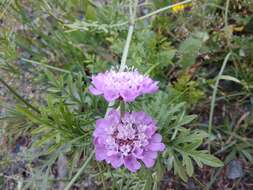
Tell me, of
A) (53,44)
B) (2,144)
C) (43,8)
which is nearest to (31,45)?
(53,44)

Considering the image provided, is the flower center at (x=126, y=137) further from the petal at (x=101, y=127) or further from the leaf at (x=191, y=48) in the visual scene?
the leaf at (x=191, y=48)

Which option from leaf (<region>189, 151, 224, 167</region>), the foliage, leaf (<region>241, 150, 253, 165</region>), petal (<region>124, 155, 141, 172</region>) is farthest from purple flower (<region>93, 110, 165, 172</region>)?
leaf (<region>241, 150, 253, 165</region>)

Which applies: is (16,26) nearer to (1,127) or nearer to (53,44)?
(53,44)

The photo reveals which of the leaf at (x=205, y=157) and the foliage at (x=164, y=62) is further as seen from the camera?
the foliage at (x=164, y=62)

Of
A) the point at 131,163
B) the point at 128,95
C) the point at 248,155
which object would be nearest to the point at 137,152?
the point at 131,163

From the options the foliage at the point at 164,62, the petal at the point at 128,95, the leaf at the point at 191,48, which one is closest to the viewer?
the petal at the point at 128,95

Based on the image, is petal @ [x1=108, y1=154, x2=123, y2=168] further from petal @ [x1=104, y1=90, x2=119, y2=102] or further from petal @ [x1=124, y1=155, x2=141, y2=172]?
petal @ [x1=104, y1=90, x2=119, y2=102]

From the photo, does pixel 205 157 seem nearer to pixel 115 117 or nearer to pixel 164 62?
pixel 115 117

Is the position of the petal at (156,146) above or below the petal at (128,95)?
below

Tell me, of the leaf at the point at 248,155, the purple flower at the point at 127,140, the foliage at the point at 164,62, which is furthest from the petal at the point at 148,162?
the leaf at the point at 248,155
